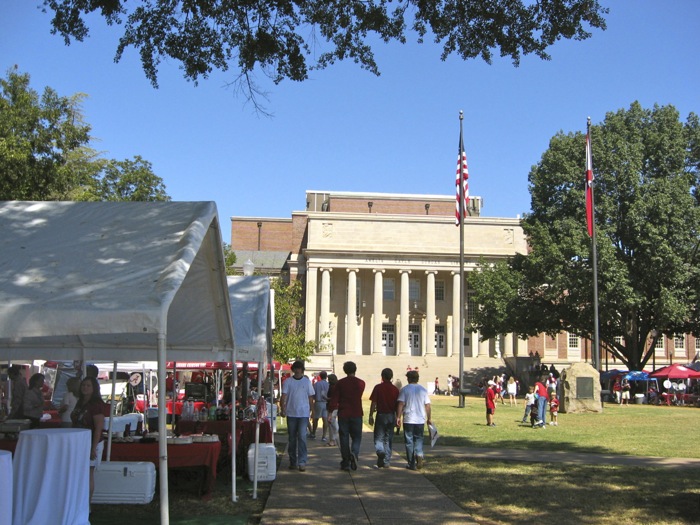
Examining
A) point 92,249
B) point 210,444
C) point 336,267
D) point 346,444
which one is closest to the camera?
point 92,249

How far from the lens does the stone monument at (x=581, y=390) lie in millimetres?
30781

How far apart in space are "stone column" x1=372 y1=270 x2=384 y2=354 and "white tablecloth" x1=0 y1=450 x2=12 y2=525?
69.1 metres

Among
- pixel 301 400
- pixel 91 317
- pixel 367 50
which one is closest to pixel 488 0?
pixel 367 50

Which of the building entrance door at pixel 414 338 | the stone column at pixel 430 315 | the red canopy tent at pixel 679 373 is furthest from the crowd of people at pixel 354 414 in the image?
the building entrance door at pixel 414 338

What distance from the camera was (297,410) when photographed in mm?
12086

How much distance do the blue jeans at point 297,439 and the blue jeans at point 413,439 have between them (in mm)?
1633

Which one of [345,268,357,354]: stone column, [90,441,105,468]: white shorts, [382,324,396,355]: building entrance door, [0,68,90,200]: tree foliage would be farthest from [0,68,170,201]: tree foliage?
[382,324,396,355]: building entrance door

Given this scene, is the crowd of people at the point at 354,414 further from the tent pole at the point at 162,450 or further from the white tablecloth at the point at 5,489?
the white tablecloth at the point at 5,489

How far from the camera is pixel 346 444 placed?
12266 mm

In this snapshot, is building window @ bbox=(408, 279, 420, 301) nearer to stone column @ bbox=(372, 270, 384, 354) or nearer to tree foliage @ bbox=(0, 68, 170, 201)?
stone column @ bbox=(372, 270, 384, 354)

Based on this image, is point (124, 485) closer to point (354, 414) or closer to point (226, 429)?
point (226, 429)

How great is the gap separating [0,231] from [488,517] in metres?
6.11

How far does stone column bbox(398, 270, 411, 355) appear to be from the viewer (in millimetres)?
73438

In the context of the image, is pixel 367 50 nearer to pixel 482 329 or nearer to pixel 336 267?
pixel 482 329
